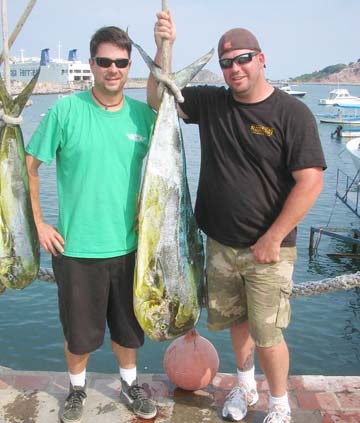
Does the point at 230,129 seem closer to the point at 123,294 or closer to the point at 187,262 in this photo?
the point at 187,262

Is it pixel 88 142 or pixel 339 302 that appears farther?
pixel 339 302

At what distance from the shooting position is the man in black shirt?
235 cm

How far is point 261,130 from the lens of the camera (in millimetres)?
2395

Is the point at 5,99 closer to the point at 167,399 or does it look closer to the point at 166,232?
the point at 166,232

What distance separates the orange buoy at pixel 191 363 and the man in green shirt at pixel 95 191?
12.0 inches

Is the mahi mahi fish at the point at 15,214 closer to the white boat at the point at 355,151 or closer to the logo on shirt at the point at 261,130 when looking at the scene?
the logo on shirt at the point at 261,130

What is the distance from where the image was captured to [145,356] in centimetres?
690

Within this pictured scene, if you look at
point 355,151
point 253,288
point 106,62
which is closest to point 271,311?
point 253,288

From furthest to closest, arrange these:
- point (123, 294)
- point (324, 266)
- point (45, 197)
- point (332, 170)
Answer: point (332, 170) → point (45, 197) → point (324, 266) → point (123, 294)

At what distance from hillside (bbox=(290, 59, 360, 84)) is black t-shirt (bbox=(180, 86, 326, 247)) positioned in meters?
166

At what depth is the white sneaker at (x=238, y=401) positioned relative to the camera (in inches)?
106

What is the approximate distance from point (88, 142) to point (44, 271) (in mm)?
1105

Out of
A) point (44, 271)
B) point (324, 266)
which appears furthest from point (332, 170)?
point (44, 271)

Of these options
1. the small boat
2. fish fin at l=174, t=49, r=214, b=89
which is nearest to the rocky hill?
fish fin at l=174, t=49, r=214, b=89
